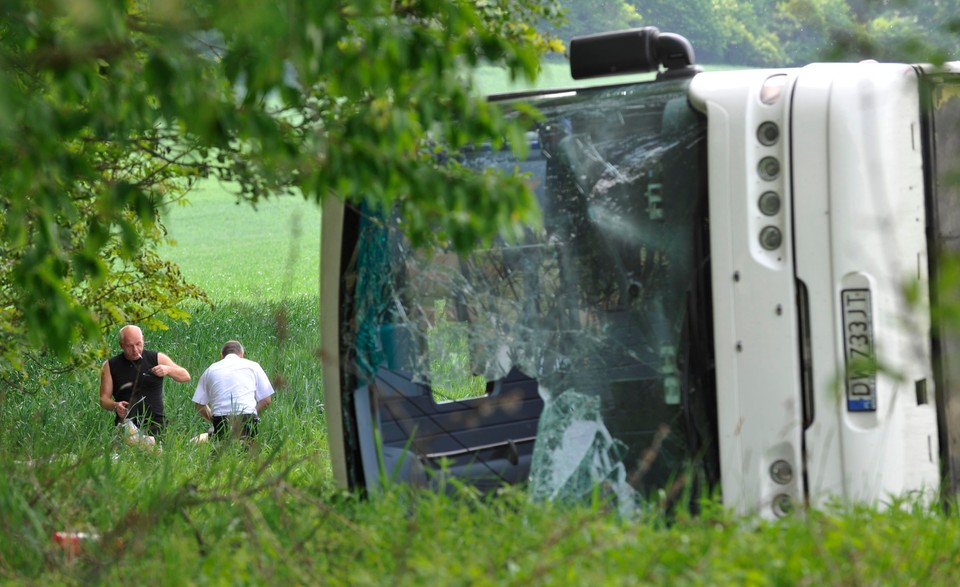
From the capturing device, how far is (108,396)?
10.7m

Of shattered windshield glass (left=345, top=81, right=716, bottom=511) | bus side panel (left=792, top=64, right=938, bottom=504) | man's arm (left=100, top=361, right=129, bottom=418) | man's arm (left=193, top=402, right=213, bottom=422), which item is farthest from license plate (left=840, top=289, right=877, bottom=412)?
man's arm (left=193, top=402, right=213, bottom=422)

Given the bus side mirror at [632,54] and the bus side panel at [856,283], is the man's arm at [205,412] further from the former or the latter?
the bus side panel at [856,283]

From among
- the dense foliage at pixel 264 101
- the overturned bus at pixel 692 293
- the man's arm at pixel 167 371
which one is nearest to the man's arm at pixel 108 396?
the man's arm at pixel 167 371

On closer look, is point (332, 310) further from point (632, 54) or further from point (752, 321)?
point (752, 321)

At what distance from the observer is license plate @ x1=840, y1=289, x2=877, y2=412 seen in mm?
4574

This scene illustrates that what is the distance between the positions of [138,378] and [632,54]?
21.1 feet

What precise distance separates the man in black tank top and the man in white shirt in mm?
319

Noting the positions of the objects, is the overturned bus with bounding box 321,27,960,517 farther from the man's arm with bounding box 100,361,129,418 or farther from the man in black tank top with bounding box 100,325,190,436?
the man in black tank top with bounding box 100,325,190,436

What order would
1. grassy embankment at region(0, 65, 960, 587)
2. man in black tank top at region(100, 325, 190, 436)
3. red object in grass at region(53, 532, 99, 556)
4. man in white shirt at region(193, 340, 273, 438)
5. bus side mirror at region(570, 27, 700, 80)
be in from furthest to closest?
man in black tank top at region(100, 325, 190, 436)
man in white shirt at region(193, 340, 273, 438)
bus side mirror at region(570, 27, 700, 80)
red object in grass at region(53, 532, 99, 556)
grassy embankment at region(0, 65, 960, 587)

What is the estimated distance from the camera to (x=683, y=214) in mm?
4938

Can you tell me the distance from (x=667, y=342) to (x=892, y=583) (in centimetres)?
131

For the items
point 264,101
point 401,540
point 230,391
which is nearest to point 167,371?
point 230,391

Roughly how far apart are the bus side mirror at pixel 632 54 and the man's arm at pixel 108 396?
19.2 ft

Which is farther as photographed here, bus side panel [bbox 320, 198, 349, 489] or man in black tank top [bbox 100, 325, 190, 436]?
man in black tank top [bbox 100, 325, 190, 436]
